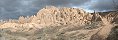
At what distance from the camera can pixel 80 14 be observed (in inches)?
4254

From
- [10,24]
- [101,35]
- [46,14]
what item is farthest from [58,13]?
[101,35]

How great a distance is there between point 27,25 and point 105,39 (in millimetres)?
77358

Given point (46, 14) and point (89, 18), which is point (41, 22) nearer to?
point (46, 14)

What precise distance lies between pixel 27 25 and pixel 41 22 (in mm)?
5540

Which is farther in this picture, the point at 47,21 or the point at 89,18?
the point at 47,21

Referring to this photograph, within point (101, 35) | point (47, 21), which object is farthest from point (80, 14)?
point (101, 35)

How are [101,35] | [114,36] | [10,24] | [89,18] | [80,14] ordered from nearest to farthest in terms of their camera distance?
[114,36] → [101,35] → [89,18] → [80,14] → [10,24]

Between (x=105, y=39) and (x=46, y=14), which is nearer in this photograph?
(x=105, y=39)

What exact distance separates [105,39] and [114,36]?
1705 millimetres

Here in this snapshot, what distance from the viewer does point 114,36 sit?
31.0 m

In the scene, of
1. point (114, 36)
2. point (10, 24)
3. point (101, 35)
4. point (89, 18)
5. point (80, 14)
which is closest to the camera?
point (114, 36)

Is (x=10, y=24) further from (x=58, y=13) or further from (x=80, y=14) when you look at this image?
(x=80, y=14)

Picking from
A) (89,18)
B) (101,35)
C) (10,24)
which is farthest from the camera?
(10,24)

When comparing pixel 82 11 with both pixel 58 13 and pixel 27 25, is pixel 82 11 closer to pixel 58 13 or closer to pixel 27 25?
pixel 58 13
